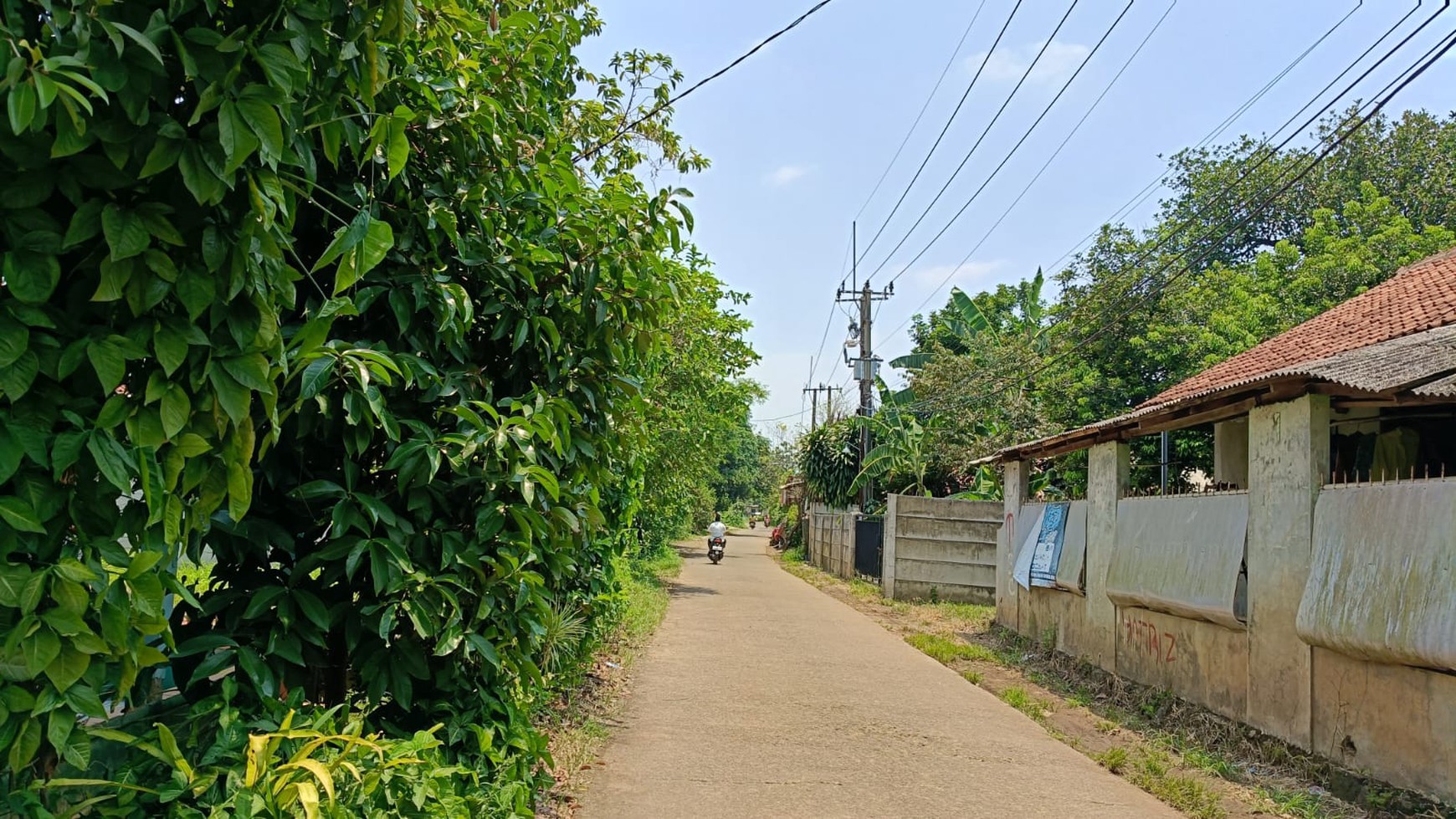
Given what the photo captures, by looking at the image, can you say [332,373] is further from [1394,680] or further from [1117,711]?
[1117,711]

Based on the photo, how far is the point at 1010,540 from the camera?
14.9 metres

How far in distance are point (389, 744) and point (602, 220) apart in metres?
2.20

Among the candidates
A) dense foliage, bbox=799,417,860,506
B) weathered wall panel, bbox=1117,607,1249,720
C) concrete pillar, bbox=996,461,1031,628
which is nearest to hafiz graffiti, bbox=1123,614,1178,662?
weathered wall panel, bbox=1117,607,1249,720

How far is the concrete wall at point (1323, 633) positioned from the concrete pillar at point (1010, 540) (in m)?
4.38

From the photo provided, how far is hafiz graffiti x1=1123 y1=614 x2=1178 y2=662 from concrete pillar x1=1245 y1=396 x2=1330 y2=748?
5.13 feet

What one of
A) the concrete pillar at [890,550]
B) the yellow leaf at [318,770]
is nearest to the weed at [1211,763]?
the yellow leaf at [318,770]

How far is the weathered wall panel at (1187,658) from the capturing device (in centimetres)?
798

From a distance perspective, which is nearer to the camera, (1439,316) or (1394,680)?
(1394,680)

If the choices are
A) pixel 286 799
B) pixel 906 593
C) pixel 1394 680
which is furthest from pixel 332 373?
pixel 906 593

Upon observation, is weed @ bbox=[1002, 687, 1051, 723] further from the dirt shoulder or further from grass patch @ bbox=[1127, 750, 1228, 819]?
grass patch @ bbox=[1127, 750, 1228, 819]

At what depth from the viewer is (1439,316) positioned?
9.08 meters

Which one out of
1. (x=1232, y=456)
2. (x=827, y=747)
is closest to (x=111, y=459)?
(x=827, y=747)

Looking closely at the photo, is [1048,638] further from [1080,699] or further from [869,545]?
[869,545]

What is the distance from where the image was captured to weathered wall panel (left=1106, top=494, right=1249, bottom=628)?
8109mm
